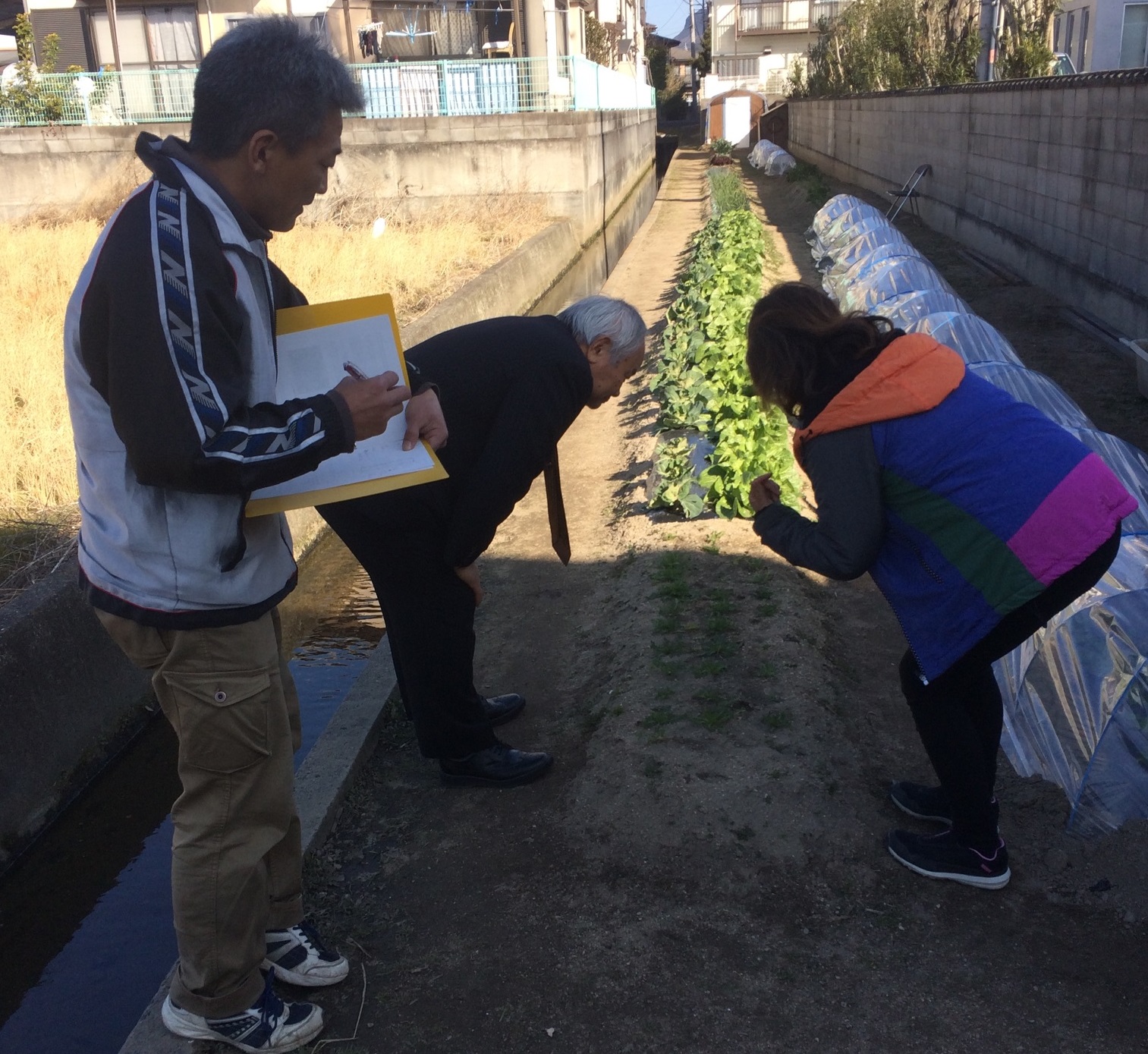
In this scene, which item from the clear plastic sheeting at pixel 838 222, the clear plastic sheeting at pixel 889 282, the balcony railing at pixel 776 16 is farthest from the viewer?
the balcony railing at pixel 776 16

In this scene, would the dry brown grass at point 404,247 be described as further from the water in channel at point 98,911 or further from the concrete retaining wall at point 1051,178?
the concrete retaining wall at point 1051,178

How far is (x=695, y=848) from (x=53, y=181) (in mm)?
19346

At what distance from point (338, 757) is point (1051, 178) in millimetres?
10030

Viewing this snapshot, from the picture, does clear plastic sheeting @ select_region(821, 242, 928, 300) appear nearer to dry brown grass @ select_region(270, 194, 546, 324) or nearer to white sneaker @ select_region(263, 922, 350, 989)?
dry brown grass @ select_region(270, 194, 546, 324)

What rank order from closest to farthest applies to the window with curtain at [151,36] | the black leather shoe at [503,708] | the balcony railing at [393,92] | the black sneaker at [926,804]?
the black sneaker at [926,804] → the black leather shoe at [503,708] → the balcony railing at [393,92] → the window with curtain at [151,36]

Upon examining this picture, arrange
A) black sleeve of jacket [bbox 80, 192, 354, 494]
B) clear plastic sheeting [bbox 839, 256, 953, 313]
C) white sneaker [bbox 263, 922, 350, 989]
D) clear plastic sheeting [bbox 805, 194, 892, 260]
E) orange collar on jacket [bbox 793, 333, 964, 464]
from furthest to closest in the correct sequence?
clear plastic sheeting [bbox 805, 194, 892, 260], clear plastic sheeting [bbox 839, 256, 953, 313], white sneaker [bbox 263, 922, 350, 989], orange collar on jacket [bbox 793, 333, 964, 464], black sleeve of jacket [bbox 80, 192, 354, 494]

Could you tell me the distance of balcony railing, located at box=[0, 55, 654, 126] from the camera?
18.6m

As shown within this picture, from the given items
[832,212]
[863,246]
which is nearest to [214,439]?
[863,246]

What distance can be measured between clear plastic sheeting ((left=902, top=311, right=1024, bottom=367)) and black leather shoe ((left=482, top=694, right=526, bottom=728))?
3.32 meters

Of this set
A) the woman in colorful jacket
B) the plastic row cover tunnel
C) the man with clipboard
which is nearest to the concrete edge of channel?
the man with clipboard

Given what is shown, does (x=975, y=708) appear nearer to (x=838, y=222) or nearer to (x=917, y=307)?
(x=917, y=307)

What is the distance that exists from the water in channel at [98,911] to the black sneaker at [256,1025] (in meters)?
0.83

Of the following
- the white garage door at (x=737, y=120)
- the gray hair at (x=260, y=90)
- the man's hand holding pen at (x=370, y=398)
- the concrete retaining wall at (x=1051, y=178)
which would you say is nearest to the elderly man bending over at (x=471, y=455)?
the man's hand holding pen at (x=370, y=398)

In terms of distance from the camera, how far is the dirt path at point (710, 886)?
247cm
